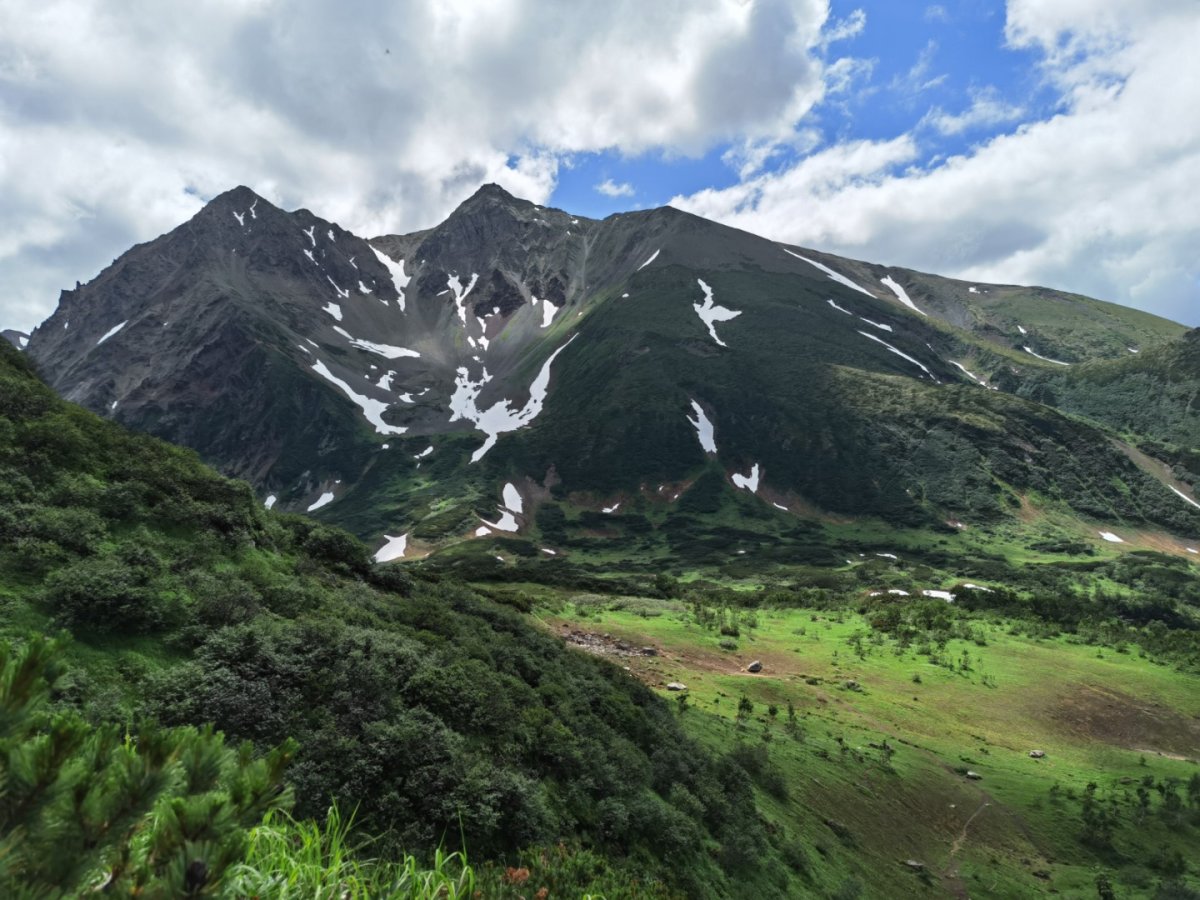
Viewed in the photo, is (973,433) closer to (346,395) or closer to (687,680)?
(687,680)

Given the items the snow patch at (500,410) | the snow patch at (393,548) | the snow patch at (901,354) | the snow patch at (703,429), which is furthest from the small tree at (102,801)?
the snow patch at (901,354)

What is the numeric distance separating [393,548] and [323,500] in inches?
2112

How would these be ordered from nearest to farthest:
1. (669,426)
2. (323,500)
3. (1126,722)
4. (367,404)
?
(1126,722), (669,426), (323,500), (367,404)

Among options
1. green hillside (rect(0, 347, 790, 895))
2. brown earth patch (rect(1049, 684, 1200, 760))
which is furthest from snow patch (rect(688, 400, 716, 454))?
green hillside (rect(0, 347, 790, 895))

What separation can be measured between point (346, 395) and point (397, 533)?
290ft

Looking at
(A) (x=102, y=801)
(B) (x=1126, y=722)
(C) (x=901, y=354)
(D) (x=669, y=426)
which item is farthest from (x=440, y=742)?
(C) (x=901, y=354)

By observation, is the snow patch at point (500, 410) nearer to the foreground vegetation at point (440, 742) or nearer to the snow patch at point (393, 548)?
the snow patch at point (393, 548)

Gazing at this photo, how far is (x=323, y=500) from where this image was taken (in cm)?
14462

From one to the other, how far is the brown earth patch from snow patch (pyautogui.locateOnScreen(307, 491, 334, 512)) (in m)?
141

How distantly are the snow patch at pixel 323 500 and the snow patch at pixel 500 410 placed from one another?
38135 mm

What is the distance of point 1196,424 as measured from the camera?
142 m

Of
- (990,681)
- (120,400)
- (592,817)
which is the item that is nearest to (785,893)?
(592,817)

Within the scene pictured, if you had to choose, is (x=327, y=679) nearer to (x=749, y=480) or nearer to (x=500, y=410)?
(x=749, y=480)

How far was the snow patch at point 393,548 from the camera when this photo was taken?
97.9 metres
